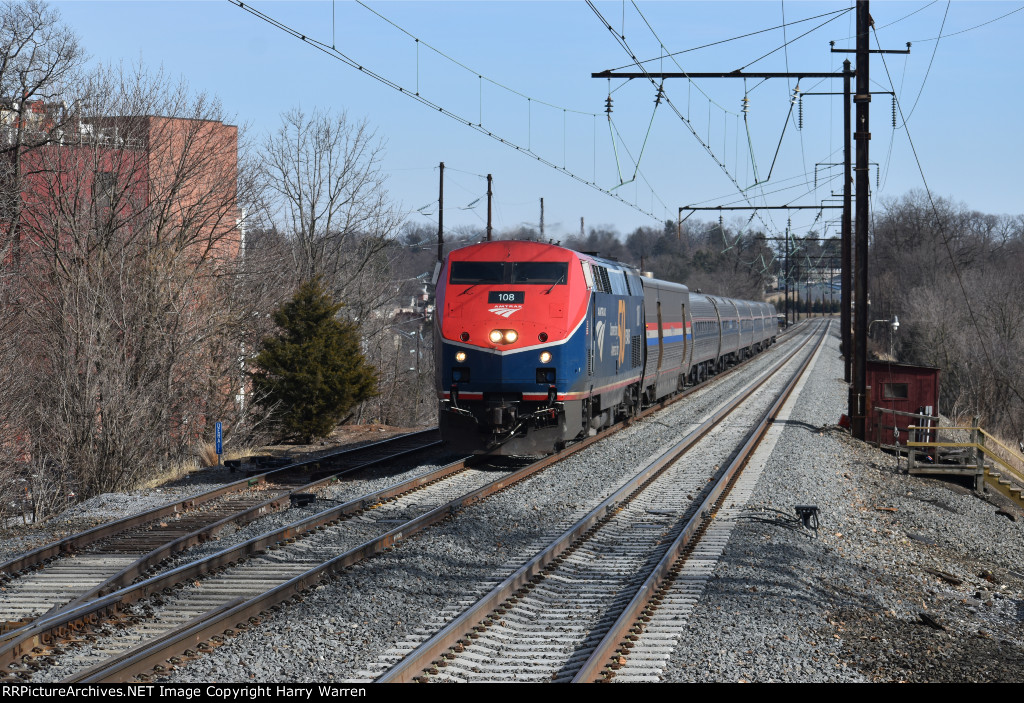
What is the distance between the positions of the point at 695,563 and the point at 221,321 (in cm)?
1587

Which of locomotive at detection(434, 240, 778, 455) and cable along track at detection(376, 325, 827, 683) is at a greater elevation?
locomotive at detection(434, 240, 778, 455)

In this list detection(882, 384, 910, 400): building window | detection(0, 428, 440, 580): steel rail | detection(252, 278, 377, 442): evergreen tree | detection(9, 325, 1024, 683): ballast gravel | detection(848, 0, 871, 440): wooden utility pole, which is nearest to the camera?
detection(9, 325, 1024, 683): ballast gravel

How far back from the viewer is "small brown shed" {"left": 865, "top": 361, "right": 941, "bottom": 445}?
23828 millimetres

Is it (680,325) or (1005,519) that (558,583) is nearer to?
(1005,519)

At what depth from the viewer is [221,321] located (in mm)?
22969

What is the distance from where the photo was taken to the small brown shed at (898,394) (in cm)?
2383

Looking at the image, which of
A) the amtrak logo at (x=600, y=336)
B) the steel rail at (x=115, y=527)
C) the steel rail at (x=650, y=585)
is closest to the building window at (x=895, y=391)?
the steel rail at (x=650, y=585)

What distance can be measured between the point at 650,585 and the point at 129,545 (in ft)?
19.2

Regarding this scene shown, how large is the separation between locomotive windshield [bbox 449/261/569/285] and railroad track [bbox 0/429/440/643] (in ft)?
11.8

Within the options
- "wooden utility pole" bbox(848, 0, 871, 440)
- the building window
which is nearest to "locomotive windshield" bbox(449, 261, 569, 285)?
"wooden utility pole" bbox(848, 0, 871, 440)

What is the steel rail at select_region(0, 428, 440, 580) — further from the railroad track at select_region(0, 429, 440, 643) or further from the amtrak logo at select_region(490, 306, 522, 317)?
the amtrak logo at select_region(490, 306, 522, 317)

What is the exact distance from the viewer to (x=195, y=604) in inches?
336

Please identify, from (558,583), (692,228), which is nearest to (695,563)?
(558,583)

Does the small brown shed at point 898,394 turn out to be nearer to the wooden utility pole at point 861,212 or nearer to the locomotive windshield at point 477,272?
the wooden utility pole at point 861,212
